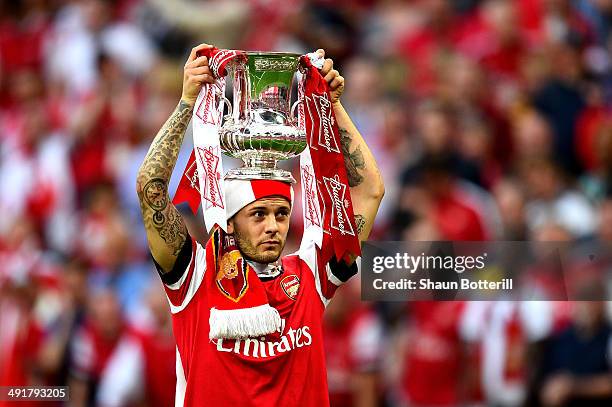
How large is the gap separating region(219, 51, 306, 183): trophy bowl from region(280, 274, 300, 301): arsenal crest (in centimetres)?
45

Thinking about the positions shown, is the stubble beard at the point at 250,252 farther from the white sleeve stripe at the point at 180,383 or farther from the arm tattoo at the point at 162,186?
the white sleeve stripe at the point at 180,383

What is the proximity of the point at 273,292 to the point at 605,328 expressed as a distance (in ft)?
11.1

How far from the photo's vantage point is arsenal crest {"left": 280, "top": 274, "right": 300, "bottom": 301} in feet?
18.3

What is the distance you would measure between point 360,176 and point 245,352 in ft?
3.03

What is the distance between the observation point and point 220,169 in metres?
5.28

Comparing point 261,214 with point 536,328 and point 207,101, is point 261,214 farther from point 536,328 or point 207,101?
point 536,328

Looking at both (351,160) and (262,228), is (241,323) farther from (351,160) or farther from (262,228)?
(351,160)

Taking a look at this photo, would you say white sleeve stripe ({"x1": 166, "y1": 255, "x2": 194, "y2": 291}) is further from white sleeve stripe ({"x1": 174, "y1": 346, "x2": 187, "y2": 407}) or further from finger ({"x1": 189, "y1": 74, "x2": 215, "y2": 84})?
finger ({"x1": 189, "y1": 74, "x2": 215, "y2": 84})

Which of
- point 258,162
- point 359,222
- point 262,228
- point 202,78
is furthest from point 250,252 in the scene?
point 202,78

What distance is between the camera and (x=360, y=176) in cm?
588

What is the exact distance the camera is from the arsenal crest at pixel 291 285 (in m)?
5.59

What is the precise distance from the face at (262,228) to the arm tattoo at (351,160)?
0.46 metres

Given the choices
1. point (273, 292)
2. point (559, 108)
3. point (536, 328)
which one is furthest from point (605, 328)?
point (273, 292)

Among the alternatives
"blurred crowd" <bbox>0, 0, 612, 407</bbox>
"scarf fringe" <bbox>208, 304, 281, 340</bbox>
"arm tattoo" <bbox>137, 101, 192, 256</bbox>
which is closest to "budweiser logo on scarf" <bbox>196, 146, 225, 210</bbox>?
"arm tattoo" <bbox>137, 101, 192, 256</bbox>
